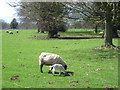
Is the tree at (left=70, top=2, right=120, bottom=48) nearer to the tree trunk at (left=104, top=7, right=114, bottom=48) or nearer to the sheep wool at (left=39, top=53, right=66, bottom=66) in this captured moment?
the tree trunk at (left=104, top=7, right=114, bottom=48)

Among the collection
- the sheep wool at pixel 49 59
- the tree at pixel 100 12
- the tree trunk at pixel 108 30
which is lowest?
the sheep wool at pixel 49 59

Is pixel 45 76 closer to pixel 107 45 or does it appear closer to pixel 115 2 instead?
pixel 115 2

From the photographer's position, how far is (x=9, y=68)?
16.7 metres

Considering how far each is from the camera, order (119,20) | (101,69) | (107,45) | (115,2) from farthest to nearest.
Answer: (107,45) → (119,20) → (115,2) → (101,69)

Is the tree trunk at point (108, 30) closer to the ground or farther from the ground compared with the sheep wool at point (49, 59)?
farther from the ground

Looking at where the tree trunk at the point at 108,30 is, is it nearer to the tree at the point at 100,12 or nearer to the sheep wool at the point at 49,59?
the tree at the point at 100,12

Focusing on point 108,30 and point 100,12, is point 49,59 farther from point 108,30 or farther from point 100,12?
point 108,30

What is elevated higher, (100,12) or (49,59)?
(100,12)

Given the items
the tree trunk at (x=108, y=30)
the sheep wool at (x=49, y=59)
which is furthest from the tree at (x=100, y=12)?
the sheep wool at (x=49, y=59)

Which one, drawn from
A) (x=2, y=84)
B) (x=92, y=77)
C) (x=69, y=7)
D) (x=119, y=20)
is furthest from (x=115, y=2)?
(x=2, y=84)

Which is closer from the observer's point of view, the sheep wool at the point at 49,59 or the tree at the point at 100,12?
the sheep wool at the point at 49,59

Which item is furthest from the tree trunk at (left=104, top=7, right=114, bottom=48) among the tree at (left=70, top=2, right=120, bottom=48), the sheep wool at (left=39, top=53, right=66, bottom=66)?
the sheep wool at (left=39, top=53, right=66, bottom=66)

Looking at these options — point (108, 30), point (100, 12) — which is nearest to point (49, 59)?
point (100, 12)

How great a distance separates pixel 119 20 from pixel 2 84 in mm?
18213
